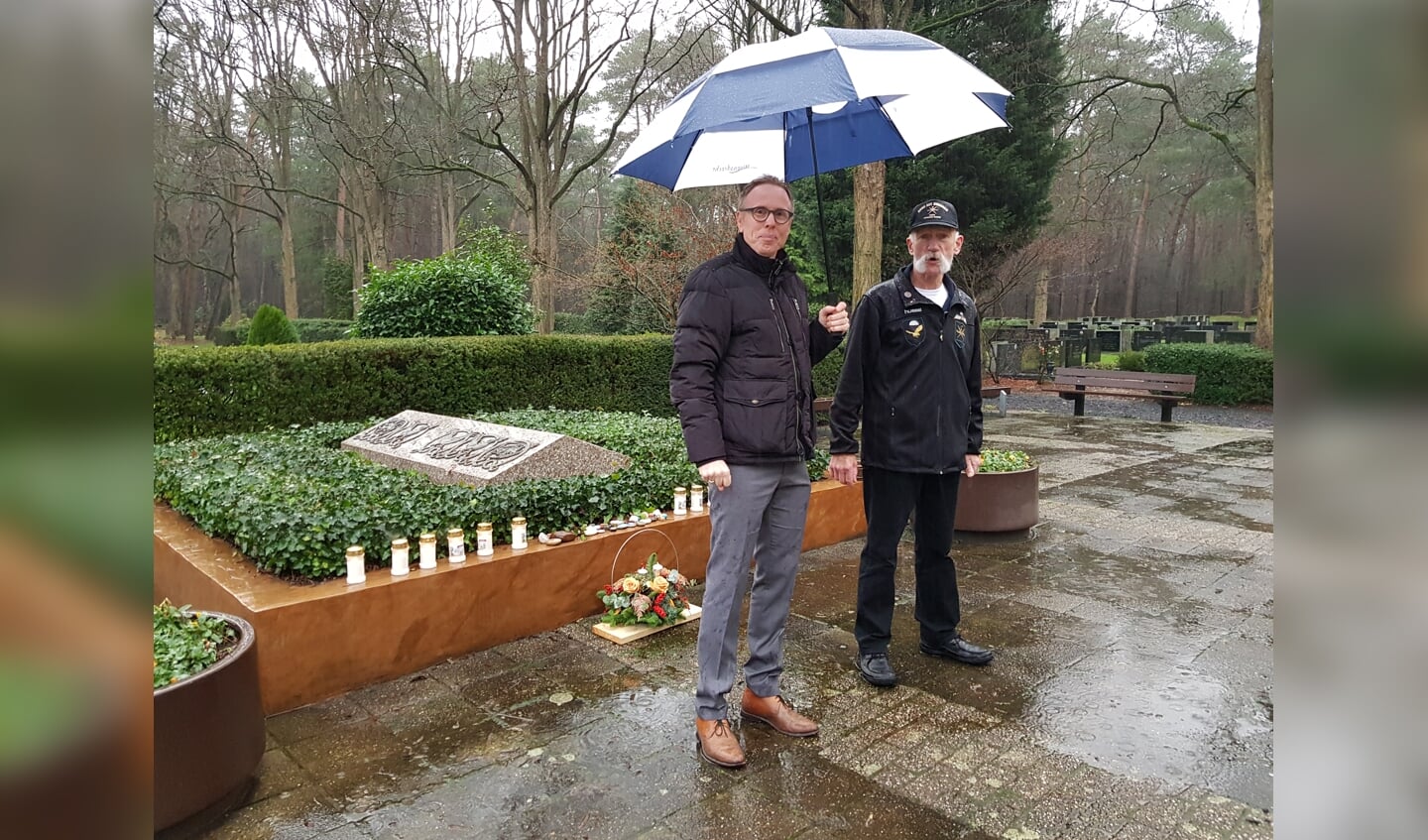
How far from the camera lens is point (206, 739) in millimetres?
2619

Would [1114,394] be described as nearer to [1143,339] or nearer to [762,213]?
[1143,339]

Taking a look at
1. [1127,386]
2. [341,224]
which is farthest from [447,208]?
[1127,386]

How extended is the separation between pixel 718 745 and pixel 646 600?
131 centimetres

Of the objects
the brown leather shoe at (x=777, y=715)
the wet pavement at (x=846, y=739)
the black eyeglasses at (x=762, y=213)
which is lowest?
the wet pavement at (x=846, y=739)

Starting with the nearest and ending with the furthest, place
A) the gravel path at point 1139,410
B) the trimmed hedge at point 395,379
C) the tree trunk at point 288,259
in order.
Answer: the trimmed hedge at point 395,379
the gravel path at point 1139,410
the tree trunk at point 288,259

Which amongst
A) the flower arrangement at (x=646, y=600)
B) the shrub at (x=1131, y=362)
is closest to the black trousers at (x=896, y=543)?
the flower arrangement at (x=646, y=600)

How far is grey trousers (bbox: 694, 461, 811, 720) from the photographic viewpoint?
3.09 m

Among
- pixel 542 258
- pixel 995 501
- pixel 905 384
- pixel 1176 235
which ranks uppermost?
pixel 1176 235

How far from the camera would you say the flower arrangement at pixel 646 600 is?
426 cm

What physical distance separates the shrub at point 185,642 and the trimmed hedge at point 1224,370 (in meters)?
14.9

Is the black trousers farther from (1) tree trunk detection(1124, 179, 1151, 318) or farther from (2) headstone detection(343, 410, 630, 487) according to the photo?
(1) tree trunk detection(1124, 179, 1151, 318)

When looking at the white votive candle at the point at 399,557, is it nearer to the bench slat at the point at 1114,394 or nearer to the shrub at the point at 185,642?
the shrub at the point at 185,642

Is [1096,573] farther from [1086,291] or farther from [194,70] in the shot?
[1086,291]
